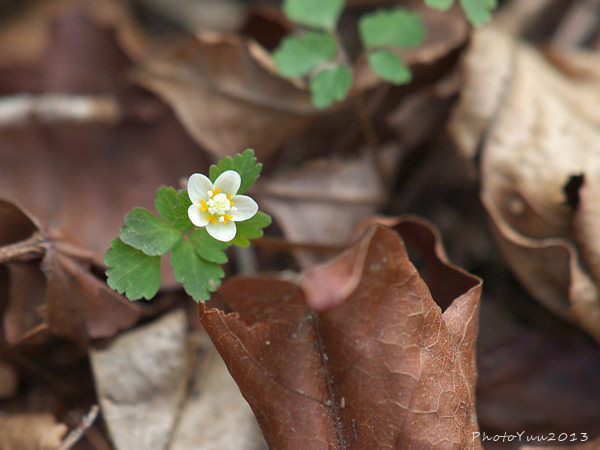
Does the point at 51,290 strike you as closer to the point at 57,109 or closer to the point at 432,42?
the point at 57,109

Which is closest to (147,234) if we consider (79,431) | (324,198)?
(79,431)

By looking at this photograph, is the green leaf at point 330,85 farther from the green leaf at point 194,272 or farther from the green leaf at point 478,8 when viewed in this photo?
the green leaf at point 194,272

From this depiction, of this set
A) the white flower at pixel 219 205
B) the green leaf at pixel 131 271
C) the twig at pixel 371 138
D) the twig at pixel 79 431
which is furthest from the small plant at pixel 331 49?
the twig at pixel 79 431

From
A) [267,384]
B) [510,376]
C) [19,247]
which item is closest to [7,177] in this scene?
[19,247]

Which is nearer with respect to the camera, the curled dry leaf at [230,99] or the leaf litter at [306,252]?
the leaf litter at [306,252]

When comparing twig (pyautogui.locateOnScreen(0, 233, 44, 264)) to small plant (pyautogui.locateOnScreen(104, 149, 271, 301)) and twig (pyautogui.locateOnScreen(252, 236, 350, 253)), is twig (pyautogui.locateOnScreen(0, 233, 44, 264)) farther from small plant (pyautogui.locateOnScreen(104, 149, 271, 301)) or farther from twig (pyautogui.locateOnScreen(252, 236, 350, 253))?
twig (pyautogui.locateOnScreen(252, 236, 350, 253))
